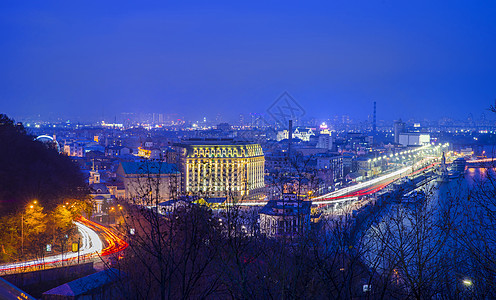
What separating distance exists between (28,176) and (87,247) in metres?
1.39

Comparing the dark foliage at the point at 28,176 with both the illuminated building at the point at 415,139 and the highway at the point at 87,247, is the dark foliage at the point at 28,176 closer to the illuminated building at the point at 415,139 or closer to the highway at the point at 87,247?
the highway at the point at 87,247

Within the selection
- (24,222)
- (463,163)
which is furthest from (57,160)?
(463,163)

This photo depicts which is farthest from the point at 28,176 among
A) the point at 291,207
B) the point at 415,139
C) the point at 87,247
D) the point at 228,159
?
the point at 415,139

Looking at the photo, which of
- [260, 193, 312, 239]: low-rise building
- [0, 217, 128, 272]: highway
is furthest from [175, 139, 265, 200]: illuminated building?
[260, 193, 312, 239]: low-rise building

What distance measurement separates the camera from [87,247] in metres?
6.57

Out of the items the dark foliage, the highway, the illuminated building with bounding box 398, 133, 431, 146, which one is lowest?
the highway

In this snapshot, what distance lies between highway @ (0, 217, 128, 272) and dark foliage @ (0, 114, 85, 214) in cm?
65

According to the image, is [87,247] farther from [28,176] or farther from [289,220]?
[289,220]

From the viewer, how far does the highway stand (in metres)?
5.34

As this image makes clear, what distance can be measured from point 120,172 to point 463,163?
14.0 meters

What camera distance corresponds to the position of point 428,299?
237 centimetres

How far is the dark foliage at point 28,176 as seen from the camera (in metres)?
6.45

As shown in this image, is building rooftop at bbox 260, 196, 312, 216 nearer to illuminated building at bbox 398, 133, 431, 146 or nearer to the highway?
the highway

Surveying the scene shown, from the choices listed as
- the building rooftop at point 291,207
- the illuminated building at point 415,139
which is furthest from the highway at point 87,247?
the illuminated building at point 415,139
